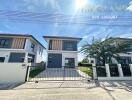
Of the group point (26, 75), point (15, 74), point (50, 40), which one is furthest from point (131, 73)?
point (50, 40)

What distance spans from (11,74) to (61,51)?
462 inches

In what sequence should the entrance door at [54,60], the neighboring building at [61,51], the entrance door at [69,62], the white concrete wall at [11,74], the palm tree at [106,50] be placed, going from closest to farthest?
the white concrete wall at [11,74] → the palm tree at [106,50] → the entrance door at [54,60] → the neighboring building at [61,51] → the entrance door at [69,62]

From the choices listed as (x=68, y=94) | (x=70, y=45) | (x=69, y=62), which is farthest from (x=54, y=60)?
(x=68, y=94)

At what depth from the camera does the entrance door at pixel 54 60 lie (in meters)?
19.8

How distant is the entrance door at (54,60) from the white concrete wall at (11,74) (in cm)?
1020

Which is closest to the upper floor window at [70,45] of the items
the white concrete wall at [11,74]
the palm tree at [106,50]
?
the palm tree at [106,50]

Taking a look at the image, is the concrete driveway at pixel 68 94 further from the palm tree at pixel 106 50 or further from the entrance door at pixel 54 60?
the entrance door at pixel 54 60

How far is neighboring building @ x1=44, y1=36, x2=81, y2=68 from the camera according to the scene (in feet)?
65.5

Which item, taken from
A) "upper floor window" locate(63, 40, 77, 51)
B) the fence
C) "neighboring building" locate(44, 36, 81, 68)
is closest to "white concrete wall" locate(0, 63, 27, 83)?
the fence

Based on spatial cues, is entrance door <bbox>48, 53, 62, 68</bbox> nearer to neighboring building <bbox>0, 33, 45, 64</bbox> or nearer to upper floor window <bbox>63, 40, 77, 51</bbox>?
upper floor window <bbox>63, 40, 77, 51</bbox>

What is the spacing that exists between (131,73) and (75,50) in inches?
441

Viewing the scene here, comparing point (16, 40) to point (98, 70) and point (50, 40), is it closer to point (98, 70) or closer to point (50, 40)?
point (50, 40)

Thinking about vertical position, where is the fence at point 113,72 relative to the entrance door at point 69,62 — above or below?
below

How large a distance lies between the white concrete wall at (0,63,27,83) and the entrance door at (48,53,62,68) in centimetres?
1020
